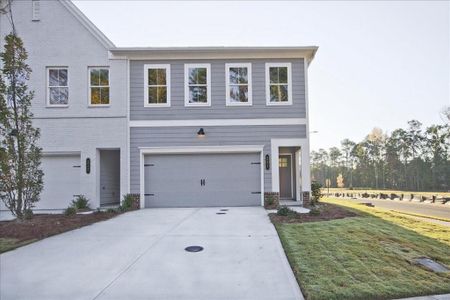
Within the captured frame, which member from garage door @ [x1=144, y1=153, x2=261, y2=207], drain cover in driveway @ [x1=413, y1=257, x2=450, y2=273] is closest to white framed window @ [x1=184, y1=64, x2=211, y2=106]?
garage door @ [x1=144, y1=153, x2=261, y2=207]

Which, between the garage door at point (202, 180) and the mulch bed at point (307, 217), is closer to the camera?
the mulch bed at point (307, 217)

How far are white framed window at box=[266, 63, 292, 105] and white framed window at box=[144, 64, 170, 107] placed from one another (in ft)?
13.3

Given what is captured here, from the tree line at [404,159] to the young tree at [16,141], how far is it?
41.2 m

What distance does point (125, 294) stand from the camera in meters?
4.08

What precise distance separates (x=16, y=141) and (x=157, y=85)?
5276 mm

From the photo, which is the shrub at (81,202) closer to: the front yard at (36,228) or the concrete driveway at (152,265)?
the front yard at (36,228)

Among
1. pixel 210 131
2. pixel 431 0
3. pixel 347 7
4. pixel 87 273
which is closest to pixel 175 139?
pixel 210 131

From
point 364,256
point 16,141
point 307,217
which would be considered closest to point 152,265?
point 364,256

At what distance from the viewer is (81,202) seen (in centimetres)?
1134

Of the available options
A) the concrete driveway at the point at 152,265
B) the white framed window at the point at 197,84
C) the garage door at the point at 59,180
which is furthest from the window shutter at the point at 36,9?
the concrete driveway at the point at 152,265

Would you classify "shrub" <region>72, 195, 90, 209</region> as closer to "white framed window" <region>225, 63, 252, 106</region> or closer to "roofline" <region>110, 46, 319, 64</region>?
"roofline" <region>110, 46, 319, 64</region>

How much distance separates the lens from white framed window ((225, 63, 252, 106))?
12.1 m

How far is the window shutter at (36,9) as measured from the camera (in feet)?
39.2

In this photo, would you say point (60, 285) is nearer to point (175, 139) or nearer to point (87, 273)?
point (87, 273)
